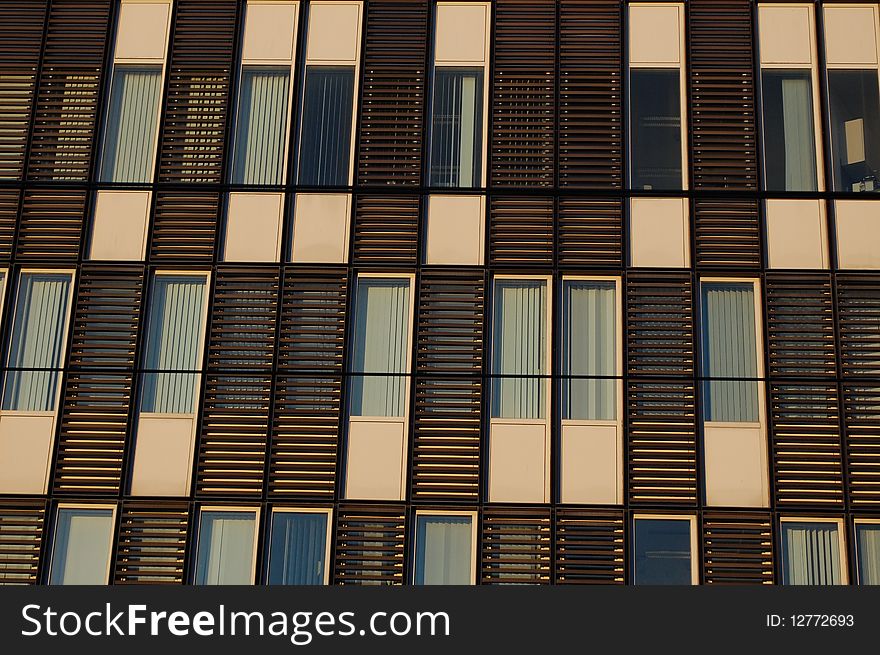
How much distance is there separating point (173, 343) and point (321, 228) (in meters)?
2.47

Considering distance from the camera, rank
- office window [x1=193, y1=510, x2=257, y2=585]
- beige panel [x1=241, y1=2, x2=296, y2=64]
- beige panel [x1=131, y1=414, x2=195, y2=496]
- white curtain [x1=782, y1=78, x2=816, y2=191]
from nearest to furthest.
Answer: office window [x1=193, y1=510, x2=257, y2=585] < beige panel [x1=131, y1=414, x2=195, y2=496] < white curtain [x1=782, y1=78, x2=816, y2=191] < beige panel [x1=241, y1=2, x2=296, y2=64]

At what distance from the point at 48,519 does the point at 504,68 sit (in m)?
8.46

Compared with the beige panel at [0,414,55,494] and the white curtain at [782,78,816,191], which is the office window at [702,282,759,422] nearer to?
the white curtain at [782,78,816,191]

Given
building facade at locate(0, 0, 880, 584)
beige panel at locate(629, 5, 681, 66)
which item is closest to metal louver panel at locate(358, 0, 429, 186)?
building facade at locate(0, 0, 880, 584)

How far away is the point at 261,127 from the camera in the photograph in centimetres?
1592

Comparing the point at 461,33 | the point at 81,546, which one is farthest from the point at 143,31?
the point at 81,546

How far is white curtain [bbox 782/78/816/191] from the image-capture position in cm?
1538

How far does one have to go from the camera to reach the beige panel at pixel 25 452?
14570 millimetres

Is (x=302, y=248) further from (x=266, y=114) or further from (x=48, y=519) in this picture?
(x=48, y=519)

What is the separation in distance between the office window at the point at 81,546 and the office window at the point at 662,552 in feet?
21.6

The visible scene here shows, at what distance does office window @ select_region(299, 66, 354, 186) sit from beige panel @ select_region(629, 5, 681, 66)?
395 cm

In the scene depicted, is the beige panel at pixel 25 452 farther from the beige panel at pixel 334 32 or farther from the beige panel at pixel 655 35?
the beige panel at pixel 655 35

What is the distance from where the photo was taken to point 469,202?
15453 millimetres

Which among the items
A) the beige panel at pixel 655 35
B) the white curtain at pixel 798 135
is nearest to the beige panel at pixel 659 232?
the white curtain at pixel 798 135
